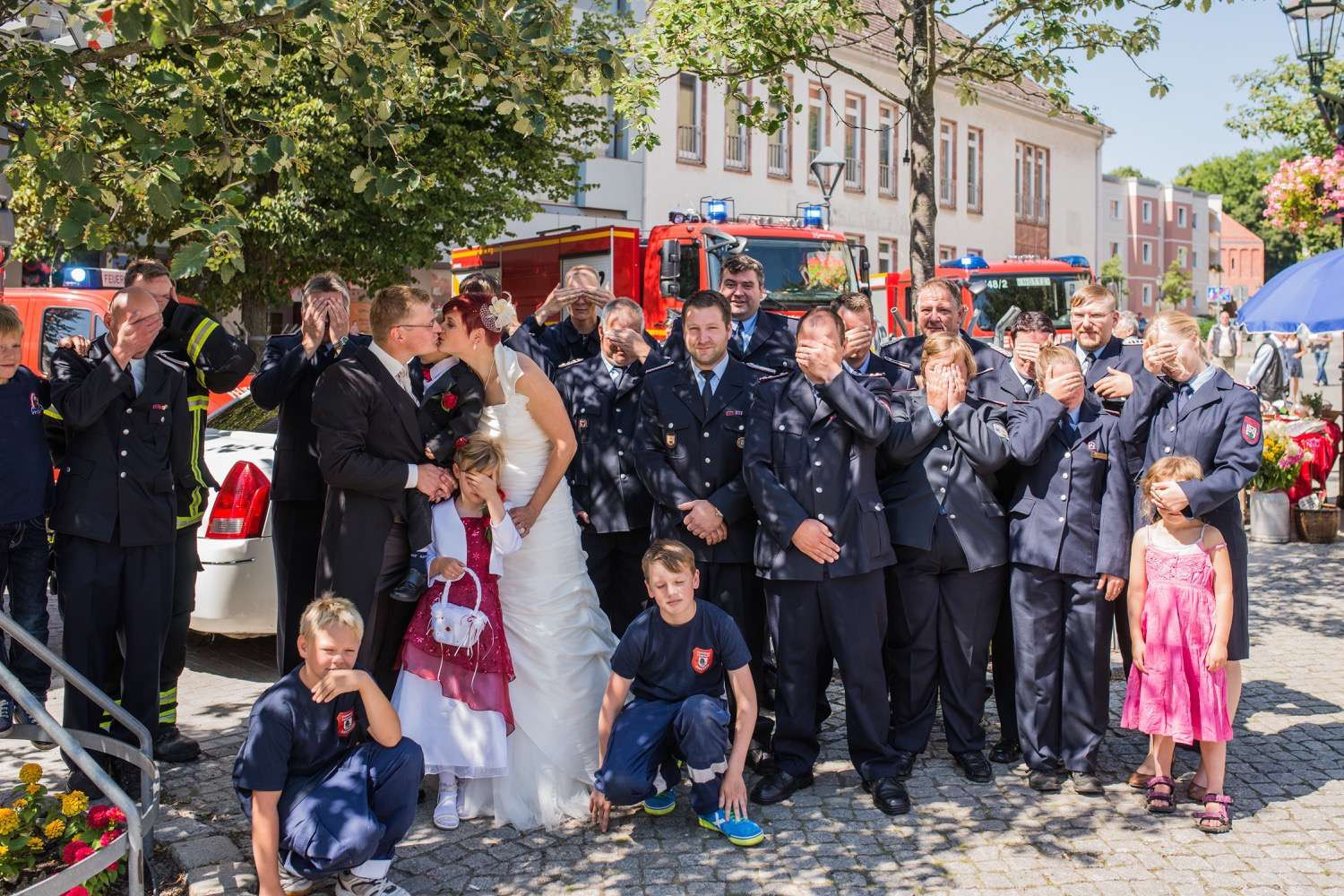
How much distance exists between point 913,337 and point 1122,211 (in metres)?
64.1

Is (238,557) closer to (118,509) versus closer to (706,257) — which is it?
(118,509)

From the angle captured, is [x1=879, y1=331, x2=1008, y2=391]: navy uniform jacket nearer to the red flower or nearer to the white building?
the red flower

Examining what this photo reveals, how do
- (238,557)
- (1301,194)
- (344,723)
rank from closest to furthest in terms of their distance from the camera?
(344,723) → (238,557) → (1301,194)

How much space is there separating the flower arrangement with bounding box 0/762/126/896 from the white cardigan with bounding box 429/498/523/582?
150cm

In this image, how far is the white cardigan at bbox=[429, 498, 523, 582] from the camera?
511 cm

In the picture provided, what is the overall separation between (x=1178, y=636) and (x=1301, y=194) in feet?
31.5

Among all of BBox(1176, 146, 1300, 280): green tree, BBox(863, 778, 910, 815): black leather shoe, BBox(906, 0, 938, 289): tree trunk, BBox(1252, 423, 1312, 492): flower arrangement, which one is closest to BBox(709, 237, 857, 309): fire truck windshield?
BBox(1252, 423, 1312, 492): flower arrangement

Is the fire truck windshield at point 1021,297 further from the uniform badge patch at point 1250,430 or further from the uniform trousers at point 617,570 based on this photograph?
the uniform badge patch at point 1250,430

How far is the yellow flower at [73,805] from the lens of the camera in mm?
4234

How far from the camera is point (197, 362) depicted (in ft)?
17.9

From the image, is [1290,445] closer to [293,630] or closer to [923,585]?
[923,585]

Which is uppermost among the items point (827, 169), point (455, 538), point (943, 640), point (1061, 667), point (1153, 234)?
point (1153, 234)

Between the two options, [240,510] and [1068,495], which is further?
[240,510]

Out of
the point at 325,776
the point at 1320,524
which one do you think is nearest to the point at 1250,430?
the point at 325,776
